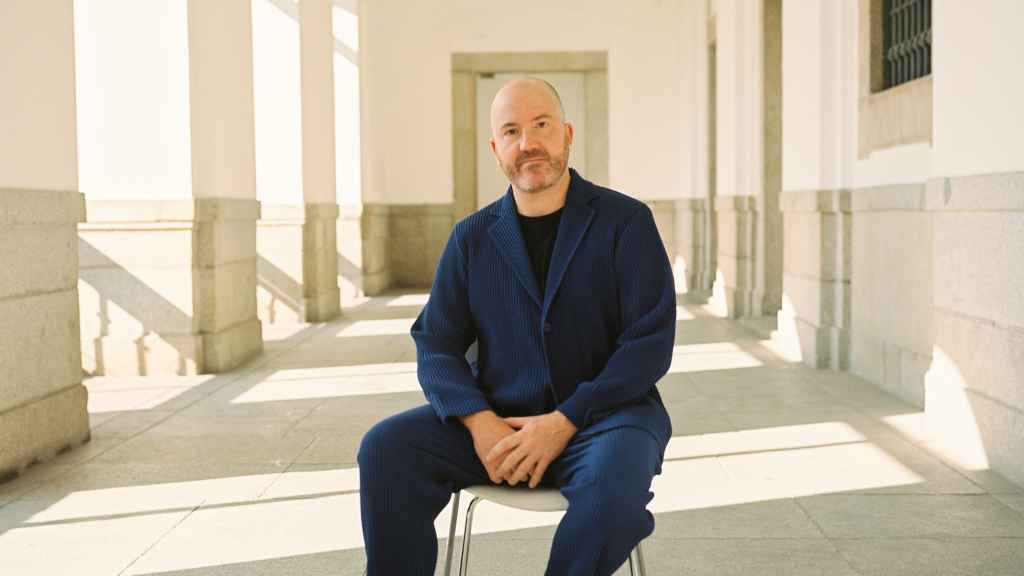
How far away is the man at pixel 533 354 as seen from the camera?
2723 millimetres

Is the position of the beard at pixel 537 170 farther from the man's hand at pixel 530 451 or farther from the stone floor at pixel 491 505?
the stone floor at pixel 491 505

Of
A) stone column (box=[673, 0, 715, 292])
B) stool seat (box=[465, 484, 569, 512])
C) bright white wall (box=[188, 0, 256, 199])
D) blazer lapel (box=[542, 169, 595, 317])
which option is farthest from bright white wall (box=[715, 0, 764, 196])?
stool seat (box=[465, 484, 569, 512])

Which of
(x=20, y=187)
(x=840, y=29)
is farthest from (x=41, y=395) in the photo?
(x=840, y=29)

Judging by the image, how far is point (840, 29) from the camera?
8.50 meters

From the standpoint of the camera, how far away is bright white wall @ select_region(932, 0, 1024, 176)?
16.6 ft

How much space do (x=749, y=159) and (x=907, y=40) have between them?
5.01 metres

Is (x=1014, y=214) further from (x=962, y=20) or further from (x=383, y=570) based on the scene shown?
(x=383, y=570)

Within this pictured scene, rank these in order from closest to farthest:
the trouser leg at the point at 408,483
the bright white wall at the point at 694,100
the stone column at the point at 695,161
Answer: the trouser leg at the point at 408,483
the stone column at the point at 695,161
the bright white wall at the point at 694,100

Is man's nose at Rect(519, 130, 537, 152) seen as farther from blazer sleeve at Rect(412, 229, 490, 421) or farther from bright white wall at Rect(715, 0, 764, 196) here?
bright white wall at Rect(715, 0, 764, 196)

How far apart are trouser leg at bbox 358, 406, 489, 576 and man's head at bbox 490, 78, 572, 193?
642mm

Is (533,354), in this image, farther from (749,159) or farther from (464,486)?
(749,159)

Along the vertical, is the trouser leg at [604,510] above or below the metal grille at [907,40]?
below

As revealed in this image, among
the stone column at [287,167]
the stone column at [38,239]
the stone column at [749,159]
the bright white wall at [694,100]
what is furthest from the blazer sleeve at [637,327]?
the bright white wall at [694,100]

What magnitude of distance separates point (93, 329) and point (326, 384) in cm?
166
